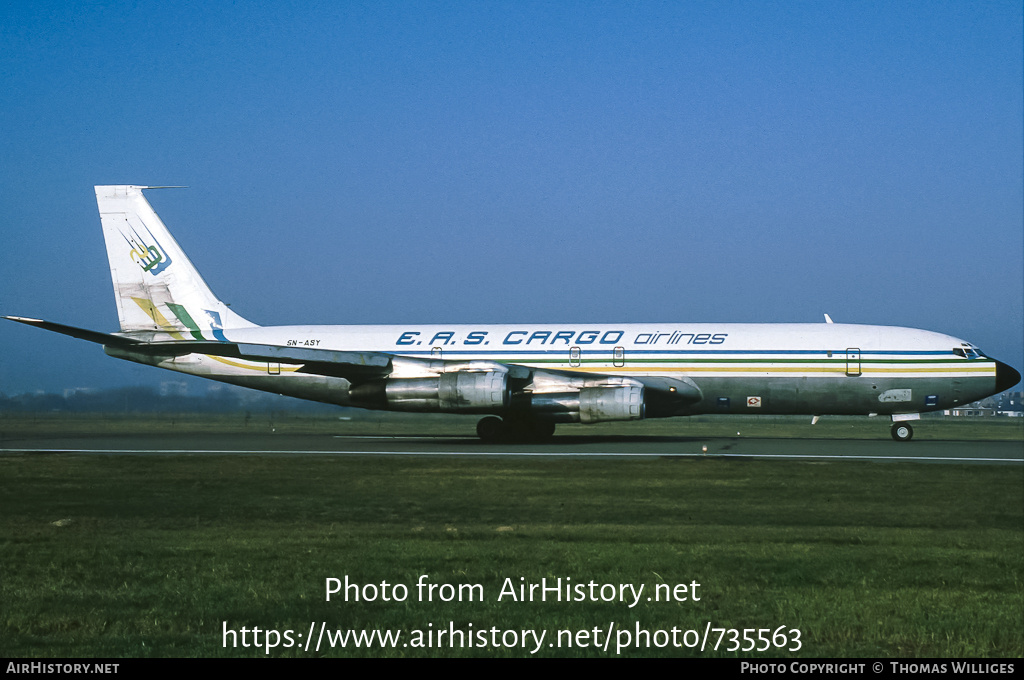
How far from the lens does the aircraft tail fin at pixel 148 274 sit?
3909 cm

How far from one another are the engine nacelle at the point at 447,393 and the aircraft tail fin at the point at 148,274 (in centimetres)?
933

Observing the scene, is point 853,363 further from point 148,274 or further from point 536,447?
point 148,274

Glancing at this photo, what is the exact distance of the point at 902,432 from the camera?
34250mm

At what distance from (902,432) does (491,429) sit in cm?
1439

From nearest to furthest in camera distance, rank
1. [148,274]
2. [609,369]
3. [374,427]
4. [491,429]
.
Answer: [491,429] → [609,369] → [148,274] → [374,427]

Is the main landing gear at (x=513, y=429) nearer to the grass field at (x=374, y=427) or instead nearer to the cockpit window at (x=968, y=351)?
the grass field at (x=374, y=427)

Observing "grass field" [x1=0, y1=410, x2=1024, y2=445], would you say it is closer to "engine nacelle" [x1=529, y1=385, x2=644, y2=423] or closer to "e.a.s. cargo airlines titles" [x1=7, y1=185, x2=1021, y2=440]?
"e.a.s. cargo airlines titles" [x1=7, y1=185, x2=1021, y2=440]

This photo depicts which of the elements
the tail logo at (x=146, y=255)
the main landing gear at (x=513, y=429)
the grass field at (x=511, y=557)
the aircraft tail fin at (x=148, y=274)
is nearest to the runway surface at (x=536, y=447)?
the main landing gear at (x=513, y=429)

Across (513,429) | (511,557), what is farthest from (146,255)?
(511,557)
